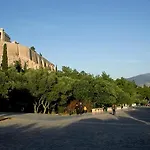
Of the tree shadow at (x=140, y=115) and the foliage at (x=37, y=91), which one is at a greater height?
the foliage at (x=37, y=91)

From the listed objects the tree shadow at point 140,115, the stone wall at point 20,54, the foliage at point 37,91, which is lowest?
the tree shadow at point 140,115

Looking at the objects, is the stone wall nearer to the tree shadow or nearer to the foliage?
the tree shadow

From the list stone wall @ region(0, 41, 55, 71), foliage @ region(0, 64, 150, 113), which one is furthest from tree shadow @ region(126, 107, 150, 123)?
stone wall @ region(0, 41, 55, 71)

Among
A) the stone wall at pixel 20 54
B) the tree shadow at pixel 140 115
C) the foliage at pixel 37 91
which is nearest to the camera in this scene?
the tree shadow at pixel 140 115

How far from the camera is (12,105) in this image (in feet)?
132

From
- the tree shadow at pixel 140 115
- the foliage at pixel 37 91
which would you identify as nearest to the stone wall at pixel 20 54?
the tree shadow at pixel 140 115

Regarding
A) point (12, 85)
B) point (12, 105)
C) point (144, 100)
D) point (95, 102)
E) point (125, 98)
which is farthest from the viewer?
point (144, 100)

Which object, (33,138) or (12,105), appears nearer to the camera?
(33,138)

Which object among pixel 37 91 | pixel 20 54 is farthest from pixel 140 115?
pixel 20 54

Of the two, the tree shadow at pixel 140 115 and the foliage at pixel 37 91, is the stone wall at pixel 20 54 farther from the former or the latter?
the foliage at pixel 37 91

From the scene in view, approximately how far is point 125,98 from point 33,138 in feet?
196

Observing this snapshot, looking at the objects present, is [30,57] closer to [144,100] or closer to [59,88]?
[59,88]

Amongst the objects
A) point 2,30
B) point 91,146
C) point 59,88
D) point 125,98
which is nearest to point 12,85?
point 59,88

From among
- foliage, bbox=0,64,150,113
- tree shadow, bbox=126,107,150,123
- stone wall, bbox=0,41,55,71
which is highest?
stone wall, bbox=0,41,55,71
